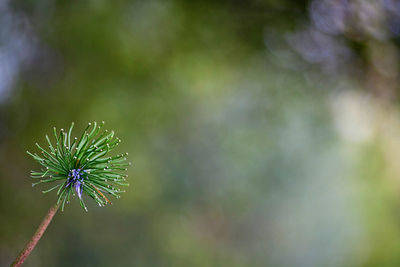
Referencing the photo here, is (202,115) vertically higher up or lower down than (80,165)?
higher up

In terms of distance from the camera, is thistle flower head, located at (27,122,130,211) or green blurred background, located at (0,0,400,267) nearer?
thistle flower head, located at (27,122,130,211)

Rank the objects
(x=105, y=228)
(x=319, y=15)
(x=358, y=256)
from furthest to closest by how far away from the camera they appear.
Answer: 1. (x=358, y=256)
2. (x=105, y=228)
3. (x=319, y=15)

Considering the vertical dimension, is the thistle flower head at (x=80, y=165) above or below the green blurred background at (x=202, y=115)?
below

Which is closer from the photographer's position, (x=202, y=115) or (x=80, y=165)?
(x=80, y=165)

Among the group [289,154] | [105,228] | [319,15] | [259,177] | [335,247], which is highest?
[289,154]

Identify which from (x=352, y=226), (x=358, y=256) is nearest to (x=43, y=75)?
(x=358, y=256)

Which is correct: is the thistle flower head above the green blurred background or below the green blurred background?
below

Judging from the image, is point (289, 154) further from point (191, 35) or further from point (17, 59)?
point (17, 59)

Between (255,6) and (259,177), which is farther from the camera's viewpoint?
(259,177)
